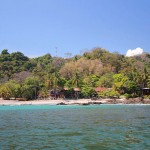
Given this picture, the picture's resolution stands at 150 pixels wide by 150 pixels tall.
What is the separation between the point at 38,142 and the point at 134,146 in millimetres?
5220

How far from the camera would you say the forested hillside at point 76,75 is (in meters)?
80.2

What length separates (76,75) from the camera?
3334 inches

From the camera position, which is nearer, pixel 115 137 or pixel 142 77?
pixel 115 137

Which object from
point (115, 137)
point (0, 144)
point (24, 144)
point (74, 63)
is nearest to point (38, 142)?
point (24, 144)

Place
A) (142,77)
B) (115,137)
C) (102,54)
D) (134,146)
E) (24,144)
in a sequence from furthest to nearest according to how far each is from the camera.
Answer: (102,54), (142,77), (115,137), (24,144), (134,146)

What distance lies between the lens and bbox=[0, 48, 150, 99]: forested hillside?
80.2m

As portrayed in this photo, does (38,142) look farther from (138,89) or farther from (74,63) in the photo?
(74,63)

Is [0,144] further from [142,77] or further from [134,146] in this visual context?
[142,77]

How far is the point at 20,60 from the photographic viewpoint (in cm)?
11756

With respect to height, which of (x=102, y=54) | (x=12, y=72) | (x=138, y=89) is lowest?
(x=138, y=89)

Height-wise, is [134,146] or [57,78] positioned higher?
[57,78]

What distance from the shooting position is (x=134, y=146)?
13.3m

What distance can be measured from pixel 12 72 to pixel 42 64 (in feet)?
59.7

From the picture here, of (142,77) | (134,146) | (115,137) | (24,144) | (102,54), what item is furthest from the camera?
(102,54)
